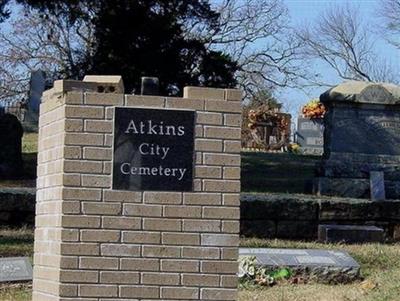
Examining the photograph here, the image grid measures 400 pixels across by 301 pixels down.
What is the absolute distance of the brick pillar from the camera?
18.4 feet

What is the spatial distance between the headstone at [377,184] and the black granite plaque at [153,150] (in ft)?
36.6

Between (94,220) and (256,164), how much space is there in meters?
19.5

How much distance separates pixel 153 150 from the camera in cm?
568

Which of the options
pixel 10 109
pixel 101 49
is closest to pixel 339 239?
pixel 101 49

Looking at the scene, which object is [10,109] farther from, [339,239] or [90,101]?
[90,101]

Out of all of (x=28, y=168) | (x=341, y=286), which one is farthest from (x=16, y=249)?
(x=28, y=168)

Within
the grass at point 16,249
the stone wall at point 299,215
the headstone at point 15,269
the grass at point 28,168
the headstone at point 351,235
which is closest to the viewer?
the grass at point 16,249

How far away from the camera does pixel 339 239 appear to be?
12547mm

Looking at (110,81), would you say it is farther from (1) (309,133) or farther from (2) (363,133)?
(1) (309,133)

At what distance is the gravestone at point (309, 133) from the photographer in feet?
132

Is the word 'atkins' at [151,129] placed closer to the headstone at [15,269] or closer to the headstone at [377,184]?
the headstone at [15,269]

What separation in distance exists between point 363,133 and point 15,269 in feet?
30.3

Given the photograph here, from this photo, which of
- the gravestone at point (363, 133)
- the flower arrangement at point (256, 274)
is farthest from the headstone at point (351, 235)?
the gravestone at point (363, 133)

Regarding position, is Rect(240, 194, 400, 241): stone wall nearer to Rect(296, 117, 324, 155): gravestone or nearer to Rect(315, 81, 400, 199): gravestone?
Rect(315, 81, 400, 199): gravestone
